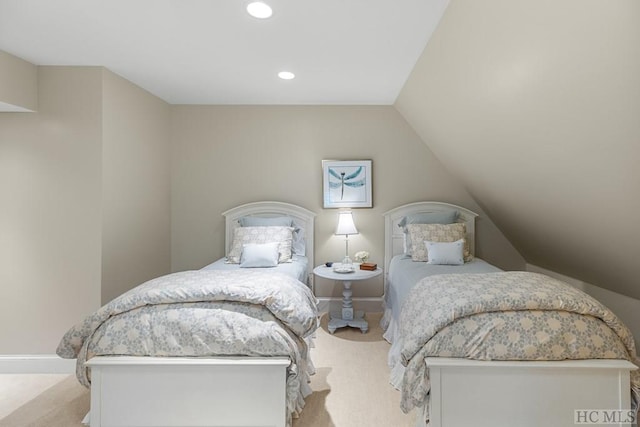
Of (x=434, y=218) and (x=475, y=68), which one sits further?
(x=434, y=218)

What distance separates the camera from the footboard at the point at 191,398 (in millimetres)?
1730

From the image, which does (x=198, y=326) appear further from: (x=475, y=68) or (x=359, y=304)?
(x=359, y=304)

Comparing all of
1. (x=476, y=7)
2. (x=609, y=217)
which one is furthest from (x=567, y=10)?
(x=609, y=217)

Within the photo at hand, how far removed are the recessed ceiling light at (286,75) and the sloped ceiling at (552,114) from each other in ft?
3.39

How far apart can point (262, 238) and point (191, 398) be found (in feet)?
5.89

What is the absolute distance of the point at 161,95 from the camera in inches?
137

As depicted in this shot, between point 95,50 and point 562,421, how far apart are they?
366 cm

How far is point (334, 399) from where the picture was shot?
7.09 ft

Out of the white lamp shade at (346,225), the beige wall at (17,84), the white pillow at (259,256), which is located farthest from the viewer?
the white lamp shade at (346,225)

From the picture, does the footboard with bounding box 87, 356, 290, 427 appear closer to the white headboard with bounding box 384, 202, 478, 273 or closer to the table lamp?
the table lamp

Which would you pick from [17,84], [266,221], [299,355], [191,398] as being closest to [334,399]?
[299,355]

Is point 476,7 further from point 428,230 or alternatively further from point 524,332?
point 428,230

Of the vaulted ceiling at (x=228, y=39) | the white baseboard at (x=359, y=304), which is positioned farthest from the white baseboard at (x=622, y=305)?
the vaulted ceiling at (x=228, y=39)

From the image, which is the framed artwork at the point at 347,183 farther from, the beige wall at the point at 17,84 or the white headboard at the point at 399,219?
the beige wall at the point at 17,84
